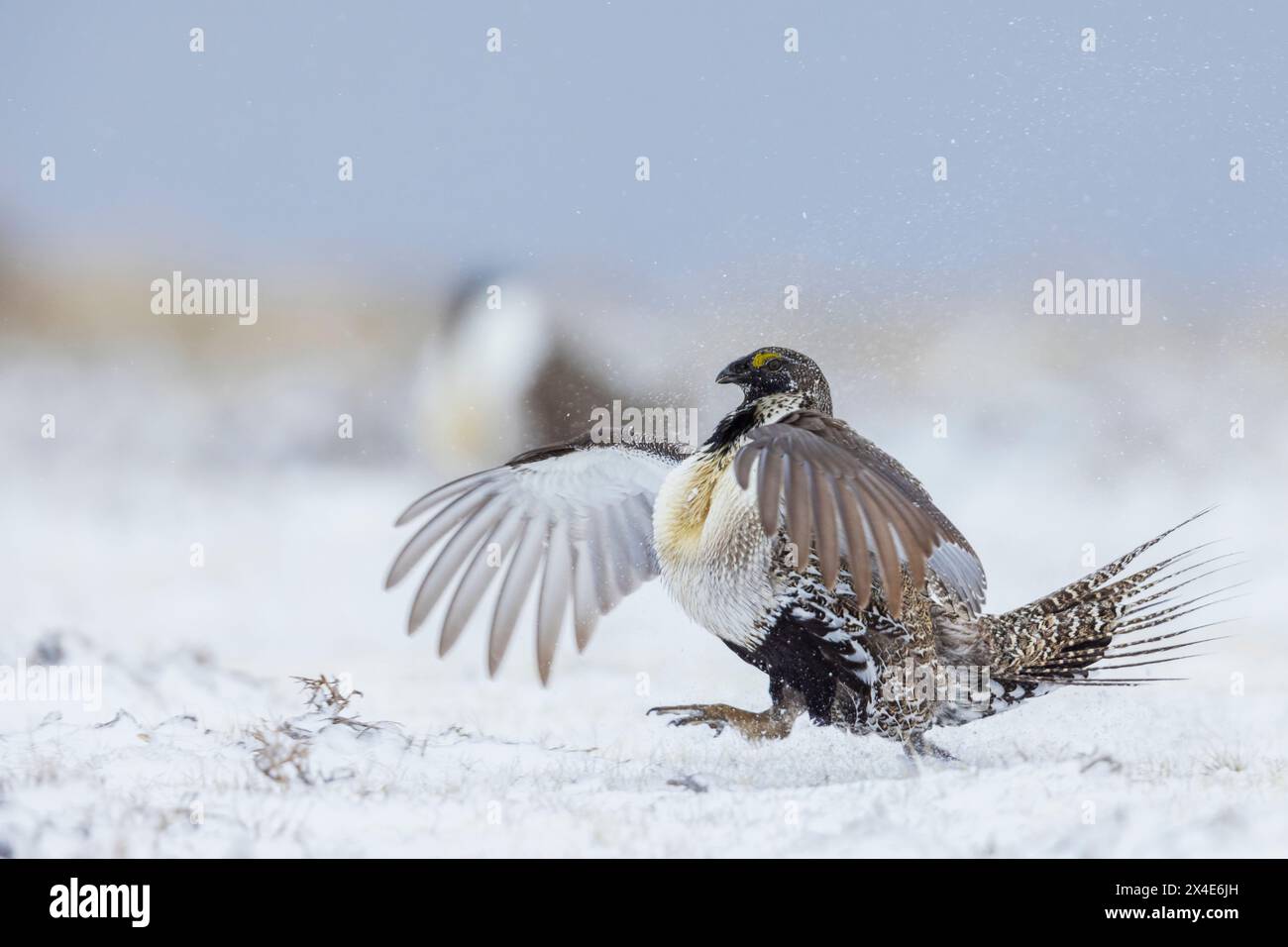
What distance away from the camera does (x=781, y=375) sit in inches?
200

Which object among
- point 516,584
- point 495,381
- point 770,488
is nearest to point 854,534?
point 770,488

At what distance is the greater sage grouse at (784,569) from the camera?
433 centimetres

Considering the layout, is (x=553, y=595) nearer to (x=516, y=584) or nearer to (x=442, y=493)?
(x=516, y=584)

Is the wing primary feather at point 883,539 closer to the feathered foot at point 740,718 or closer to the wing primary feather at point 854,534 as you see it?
the wing primary feather at point 854,534

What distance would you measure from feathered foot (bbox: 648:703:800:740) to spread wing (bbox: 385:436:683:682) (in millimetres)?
915

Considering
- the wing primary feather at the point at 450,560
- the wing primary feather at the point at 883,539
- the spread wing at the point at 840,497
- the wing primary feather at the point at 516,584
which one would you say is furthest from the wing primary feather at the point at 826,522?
the wing primary feather at the point at 450,560

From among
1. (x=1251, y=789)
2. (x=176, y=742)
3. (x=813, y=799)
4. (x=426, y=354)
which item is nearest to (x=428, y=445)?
(x=426, y=354)

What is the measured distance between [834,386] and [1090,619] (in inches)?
93.6

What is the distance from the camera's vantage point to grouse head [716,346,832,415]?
507 centimetres

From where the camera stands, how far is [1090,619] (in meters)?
5.22

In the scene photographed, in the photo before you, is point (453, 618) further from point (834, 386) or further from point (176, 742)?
point (834, 386)

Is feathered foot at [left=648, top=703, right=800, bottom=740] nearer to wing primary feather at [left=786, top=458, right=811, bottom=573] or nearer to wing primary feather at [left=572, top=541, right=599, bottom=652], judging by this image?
wing primary feather at [left=572, top=541, right=599, bottom=652]

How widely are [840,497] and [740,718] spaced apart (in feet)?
4.37

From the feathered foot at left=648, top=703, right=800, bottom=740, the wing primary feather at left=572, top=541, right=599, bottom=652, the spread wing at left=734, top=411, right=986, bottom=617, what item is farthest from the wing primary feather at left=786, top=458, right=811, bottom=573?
the wing primary feather at left=572, top=541, right=599, bottom=652
